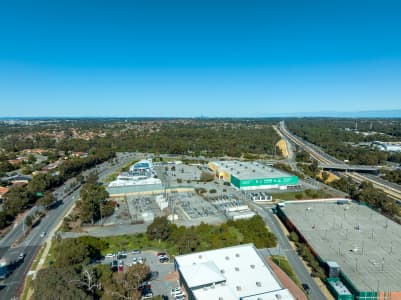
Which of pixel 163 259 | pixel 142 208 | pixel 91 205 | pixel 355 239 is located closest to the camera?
pixel 163 259

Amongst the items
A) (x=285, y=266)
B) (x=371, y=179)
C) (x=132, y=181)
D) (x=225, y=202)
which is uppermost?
(x=132, y=181)

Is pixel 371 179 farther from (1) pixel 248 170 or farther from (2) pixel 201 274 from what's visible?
(2) pixel 201 274

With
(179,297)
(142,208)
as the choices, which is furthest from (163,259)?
(142,208)

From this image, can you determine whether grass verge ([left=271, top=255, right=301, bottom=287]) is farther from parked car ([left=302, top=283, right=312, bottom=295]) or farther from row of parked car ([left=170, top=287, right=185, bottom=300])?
row of parked car ([left=170, top=287, right=185, bottom=300])

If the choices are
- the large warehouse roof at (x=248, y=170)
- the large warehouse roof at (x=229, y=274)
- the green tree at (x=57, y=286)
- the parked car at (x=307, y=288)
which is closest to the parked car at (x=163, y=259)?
the large warehouse roof at (x=229, y=274)

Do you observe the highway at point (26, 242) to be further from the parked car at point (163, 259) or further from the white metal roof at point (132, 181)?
the parked car at point (163, 259)

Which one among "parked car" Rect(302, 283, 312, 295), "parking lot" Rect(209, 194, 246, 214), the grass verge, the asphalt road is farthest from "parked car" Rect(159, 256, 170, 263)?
"parking lot" Rect(209, 194, 246, 214)
